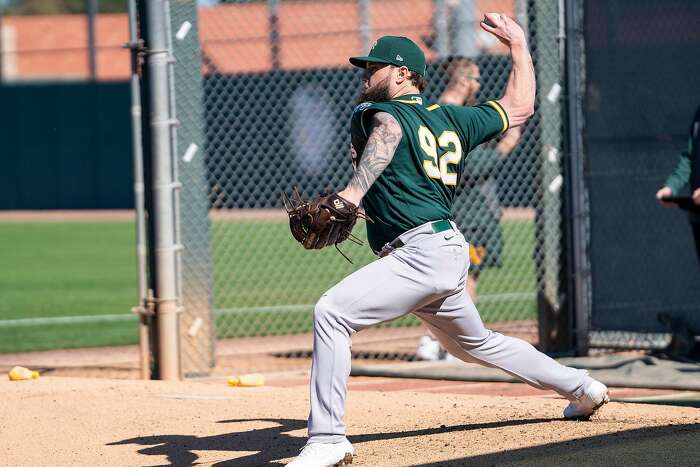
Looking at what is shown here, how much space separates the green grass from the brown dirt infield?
3211mm

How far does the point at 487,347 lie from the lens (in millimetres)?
5648

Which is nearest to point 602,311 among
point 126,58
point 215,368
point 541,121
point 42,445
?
point 541,121

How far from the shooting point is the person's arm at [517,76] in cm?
547

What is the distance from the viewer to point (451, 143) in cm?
526

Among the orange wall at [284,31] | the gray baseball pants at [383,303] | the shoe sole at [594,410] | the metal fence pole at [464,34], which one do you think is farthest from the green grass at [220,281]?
the orange wall at [284,31]

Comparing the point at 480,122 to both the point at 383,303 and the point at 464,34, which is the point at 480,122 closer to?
the point at 383,303

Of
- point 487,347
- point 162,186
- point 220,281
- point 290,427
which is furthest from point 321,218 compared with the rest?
point 220,281

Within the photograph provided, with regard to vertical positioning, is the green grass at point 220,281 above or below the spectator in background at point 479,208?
below

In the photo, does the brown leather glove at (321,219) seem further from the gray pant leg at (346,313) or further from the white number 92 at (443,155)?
the white number 92 at (443,155)

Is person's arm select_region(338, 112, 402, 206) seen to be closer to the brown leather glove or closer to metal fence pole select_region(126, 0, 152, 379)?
the brown leather glove

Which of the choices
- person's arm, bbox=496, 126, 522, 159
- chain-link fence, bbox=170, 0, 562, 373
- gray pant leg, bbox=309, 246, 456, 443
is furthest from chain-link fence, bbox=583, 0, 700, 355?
gray pant leg, bbox=309, 246, 456, 443

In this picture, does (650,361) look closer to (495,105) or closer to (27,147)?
(495,105)

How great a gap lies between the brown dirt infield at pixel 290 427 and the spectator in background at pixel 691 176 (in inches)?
65.1

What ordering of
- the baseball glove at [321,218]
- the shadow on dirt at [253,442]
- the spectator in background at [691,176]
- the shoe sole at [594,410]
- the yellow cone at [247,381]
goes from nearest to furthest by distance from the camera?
the baseball glove at [321,218], the shadow on dirt at [253,442], the shoe sole at [594,410], the yellow cone at [247,381], the spectator in background at [691,176]
